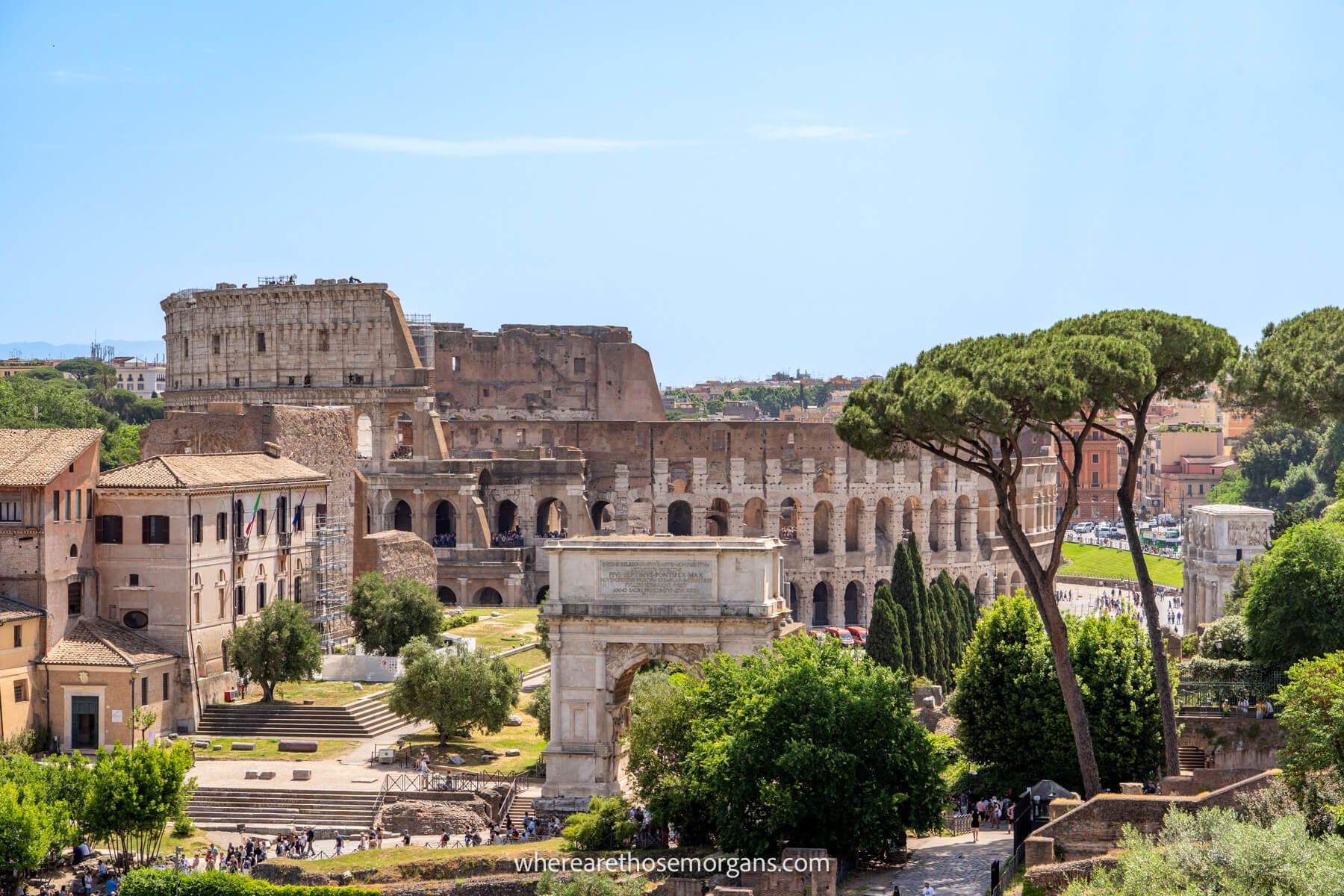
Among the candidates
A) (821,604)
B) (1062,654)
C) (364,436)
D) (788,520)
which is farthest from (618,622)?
(364,436)

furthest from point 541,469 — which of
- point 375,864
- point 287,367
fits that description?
point 375,864

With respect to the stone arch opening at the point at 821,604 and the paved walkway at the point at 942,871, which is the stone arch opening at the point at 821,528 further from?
the paved walkway at the point at 942,871

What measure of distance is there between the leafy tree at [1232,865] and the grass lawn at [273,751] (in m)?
22.8

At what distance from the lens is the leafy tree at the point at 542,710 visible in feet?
144

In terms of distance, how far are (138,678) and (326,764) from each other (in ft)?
17.3

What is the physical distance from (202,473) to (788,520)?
155 ft

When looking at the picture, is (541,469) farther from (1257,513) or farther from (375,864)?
(375,864)

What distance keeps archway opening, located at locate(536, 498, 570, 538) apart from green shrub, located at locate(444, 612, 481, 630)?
16.1m

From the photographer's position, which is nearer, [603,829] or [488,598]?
[603,829]

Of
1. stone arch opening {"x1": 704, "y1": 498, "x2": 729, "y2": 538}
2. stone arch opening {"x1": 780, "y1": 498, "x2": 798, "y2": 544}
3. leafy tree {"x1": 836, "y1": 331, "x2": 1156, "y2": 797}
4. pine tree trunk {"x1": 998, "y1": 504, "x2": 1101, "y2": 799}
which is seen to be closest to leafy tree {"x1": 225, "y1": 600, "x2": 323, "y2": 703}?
leafy tree {"x1": 836, "y1": 331, "x2": 1156, "y2": 797}

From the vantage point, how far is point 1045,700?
3500 centimetres

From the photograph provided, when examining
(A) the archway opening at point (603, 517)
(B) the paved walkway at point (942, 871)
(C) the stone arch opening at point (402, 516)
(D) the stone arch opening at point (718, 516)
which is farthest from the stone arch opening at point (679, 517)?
(B) the paved walkway at point (942, 871)

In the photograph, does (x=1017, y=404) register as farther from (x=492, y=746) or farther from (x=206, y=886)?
(x=492, y=746)

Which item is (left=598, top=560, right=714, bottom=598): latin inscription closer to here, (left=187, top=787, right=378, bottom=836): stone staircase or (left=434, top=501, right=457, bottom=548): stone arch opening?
(left=187, top=787, right=378, bottom=836): stone staircase
